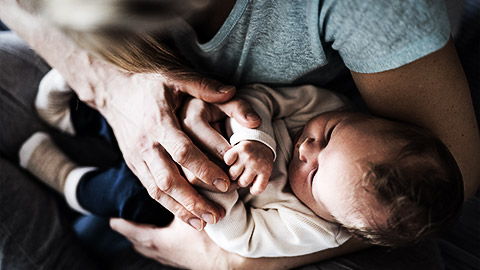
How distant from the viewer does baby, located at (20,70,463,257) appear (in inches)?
31.9

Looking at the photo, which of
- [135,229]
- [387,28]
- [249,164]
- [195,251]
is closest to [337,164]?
[249,164]

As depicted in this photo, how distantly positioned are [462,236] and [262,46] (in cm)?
114

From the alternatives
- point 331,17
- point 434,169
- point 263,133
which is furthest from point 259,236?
point 331,17

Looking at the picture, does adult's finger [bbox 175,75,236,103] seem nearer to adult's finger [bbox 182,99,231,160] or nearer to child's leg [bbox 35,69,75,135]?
adult's finger [bbox 182,99,231,160]

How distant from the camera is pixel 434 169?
81 cm

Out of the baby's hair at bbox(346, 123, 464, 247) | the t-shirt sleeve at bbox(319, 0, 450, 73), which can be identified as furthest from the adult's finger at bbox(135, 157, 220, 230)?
the t-shirt sleeve at bbox(319, 0, 450, 73)

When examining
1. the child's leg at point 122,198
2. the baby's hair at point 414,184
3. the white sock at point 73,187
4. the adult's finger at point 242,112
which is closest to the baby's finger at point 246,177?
the adult's finger at point 242,112

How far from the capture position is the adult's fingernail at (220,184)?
34.2 inches

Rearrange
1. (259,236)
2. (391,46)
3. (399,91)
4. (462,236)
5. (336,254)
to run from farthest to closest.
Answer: (462,236)
(336,254)
(259,236)
(399,91)
(391,46)

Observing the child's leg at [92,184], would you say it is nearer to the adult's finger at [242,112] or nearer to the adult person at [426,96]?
the adult person at [426,96]

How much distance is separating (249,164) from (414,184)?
327mm

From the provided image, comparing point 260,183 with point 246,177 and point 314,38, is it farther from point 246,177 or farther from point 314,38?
point 314,38

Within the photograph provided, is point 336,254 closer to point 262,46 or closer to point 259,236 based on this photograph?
point 259,236

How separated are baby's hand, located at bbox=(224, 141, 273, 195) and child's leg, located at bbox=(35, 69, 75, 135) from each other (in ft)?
1.97
